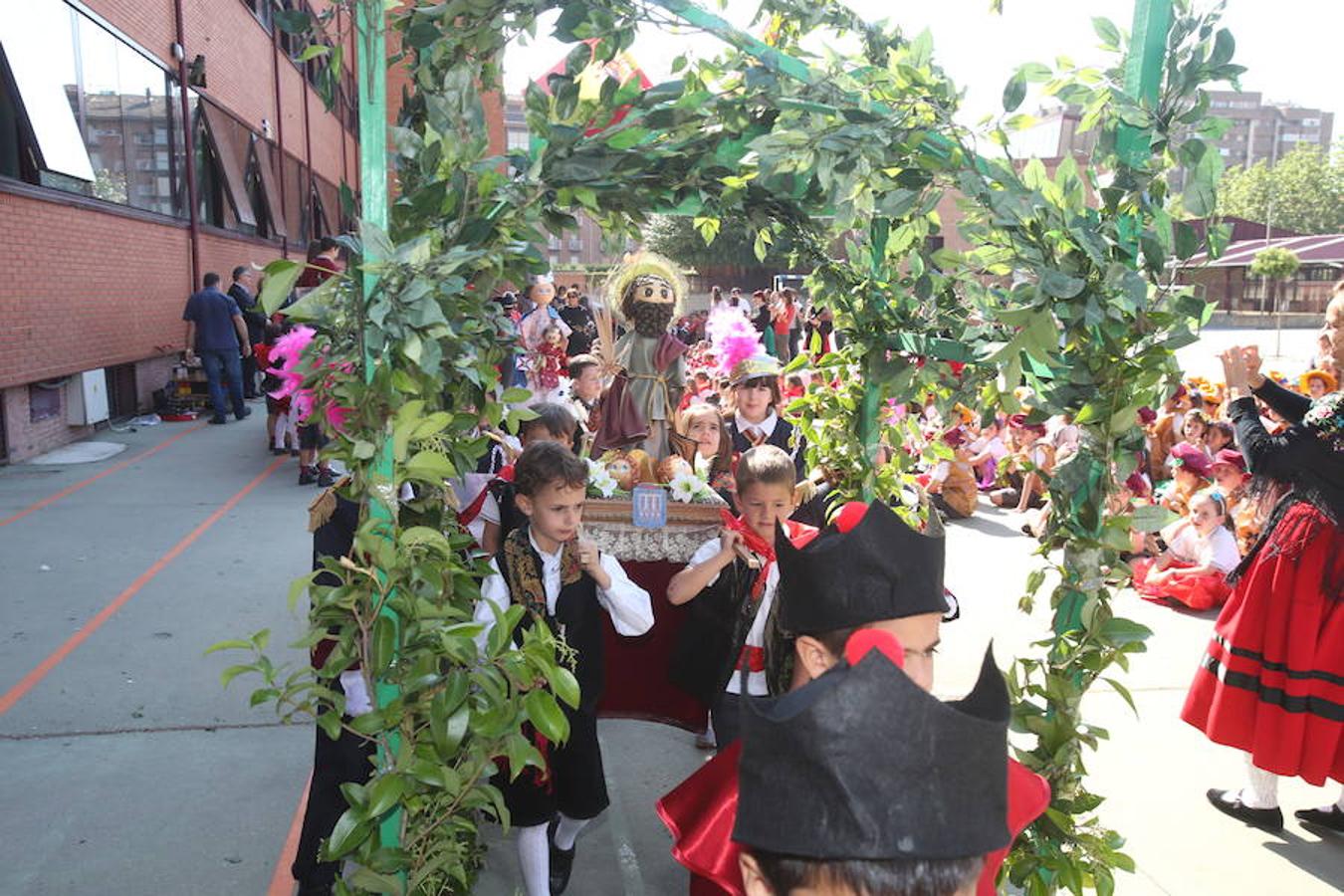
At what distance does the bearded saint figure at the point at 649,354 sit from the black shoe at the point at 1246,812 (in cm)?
320

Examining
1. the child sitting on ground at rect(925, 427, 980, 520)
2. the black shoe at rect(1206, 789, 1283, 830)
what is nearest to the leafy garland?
the black shoe at rect(1206, 789, 1283, 830)

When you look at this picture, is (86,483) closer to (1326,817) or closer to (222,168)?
(222,168)

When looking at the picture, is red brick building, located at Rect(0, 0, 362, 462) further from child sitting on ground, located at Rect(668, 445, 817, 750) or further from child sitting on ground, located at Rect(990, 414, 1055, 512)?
child sitting on ground, located at Rect(990, 414, 1055, 512)

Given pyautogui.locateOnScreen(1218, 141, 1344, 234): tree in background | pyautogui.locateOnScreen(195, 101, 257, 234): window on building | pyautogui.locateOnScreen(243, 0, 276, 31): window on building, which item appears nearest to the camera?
pyautogui.locateOnScreen(195, 101, 257, 234): window on building

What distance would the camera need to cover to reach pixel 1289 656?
3.75 metres

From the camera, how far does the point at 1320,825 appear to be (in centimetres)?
402

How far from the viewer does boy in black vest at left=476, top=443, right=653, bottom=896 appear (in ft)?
10.6

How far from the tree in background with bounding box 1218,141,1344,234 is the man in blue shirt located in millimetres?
82973

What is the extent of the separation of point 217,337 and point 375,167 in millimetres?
11255

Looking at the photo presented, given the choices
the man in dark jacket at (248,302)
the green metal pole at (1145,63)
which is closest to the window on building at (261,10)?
the man in dark jacket at (248,302)

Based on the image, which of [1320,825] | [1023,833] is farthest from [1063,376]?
[1320,825]

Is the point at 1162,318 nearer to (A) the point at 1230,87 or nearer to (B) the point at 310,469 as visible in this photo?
(A) the point at 1230,87

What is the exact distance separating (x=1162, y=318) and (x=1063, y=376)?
263mm

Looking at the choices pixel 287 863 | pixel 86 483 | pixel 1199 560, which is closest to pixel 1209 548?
pixel 1199 560
